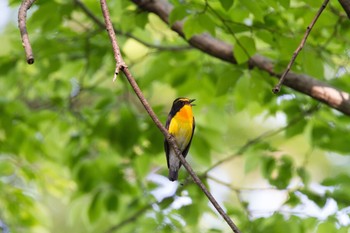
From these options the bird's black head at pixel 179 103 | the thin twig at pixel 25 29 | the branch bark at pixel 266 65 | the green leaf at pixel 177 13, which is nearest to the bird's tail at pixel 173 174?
the bird's black head at pixel 179 103

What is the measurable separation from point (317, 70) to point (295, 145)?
32.0ft

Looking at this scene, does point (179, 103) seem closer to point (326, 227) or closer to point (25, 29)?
point (326, 227)

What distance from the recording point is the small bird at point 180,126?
5.59 meters

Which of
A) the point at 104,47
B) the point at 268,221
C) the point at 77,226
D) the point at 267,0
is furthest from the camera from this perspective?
the point at 77,226

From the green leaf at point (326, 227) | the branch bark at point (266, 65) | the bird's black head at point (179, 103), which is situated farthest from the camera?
the bird's black head at point (179, 103)

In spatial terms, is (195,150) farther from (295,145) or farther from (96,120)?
(295,145)

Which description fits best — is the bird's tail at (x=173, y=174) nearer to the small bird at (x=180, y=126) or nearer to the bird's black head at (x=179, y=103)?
the small bird at (x=180, y=126)

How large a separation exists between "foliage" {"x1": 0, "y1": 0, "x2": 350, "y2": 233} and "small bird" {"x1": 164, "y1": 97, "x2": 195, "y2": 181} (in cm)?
12

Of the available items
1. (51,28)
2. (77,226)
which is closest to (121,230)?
(51,28)

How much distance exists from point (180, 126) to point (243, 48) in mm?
1486

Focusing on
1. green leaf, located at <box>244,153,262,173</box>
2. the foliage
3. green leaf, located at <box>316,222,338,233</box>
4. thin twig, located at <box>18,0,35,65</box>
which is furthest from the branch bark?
thin twig, located at <box>18,0,35,65</box>

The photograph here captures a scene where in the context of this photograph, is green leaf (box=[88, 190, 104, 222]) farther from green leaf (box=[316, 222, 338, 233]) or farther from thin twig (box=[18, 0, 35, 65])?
thin twig (box=[18, 0, 35, 65])

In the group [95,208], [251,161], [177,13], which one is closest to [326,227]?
[251,161]

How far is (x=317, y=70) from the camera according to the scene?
4.58m
